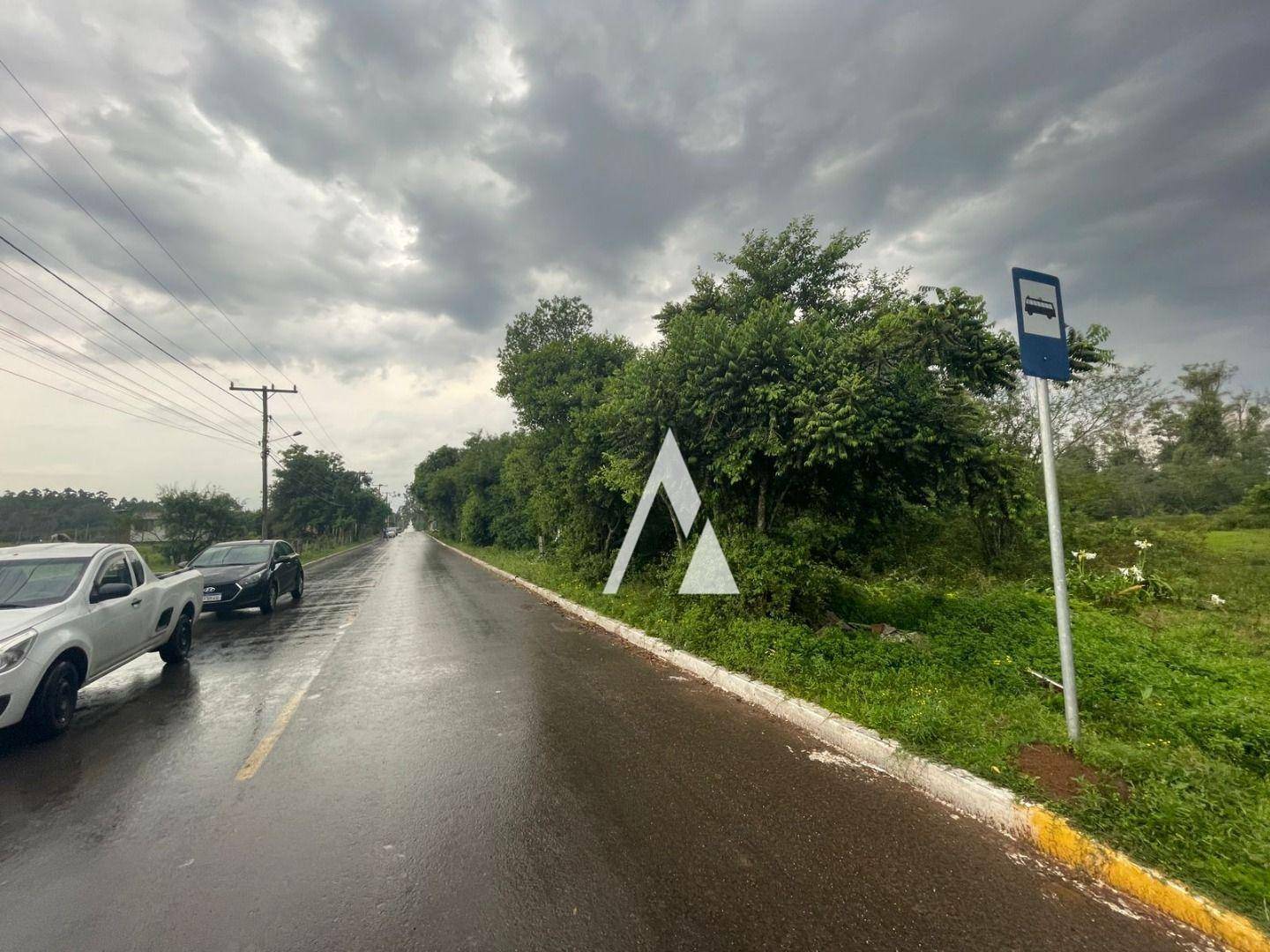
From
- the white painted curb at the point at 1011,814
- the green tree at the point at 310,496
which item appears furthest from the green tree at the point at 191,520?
the white painted curb at the point at 1011,814

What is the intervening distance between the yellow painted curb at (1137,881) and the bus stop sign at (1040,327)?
120 inches

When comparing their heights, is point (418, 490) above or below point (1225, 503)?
above

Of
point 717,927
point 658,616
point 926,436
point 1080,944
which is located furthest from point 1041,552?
point 717,927

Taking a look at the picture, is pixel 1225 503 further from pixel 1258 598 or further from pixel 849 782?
pixel 849 782

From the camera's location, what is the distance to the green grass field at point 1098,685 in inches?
121

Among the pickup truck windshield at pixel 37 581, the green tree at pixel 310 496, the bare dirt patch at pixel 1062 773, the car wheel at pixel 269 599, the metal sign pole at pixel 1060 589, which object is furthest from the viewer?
the green tree at pixel 310 496

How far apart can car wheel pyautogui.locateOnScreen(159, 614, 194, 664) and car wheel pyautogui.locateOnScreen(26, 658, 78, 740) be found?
7.38 ft

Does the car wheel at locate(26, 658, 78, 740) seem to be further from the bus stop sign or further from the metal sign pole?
the bus stop sign

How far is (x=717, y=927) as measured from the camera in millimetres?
2551

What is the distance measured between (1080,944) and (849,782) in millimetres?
1590

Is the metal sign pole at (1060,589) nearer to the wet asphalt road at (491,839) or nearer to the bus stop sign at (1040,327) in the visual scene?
the bus stop sign at (1040,327)

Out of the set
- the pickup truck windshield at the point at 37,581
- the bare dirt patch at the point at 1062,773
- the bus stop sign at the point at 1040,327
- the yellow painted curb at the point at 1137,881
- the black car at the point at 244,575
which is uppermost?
the bus stop sign at the point at 1040,327

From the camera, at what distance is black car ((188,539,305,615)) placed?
→ 10.9 m

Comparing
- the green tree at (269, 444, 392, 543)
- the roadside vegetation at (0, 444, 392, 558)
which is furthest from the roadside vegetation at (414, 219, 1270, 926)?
the green tree at (269, 444, 392, 543)
